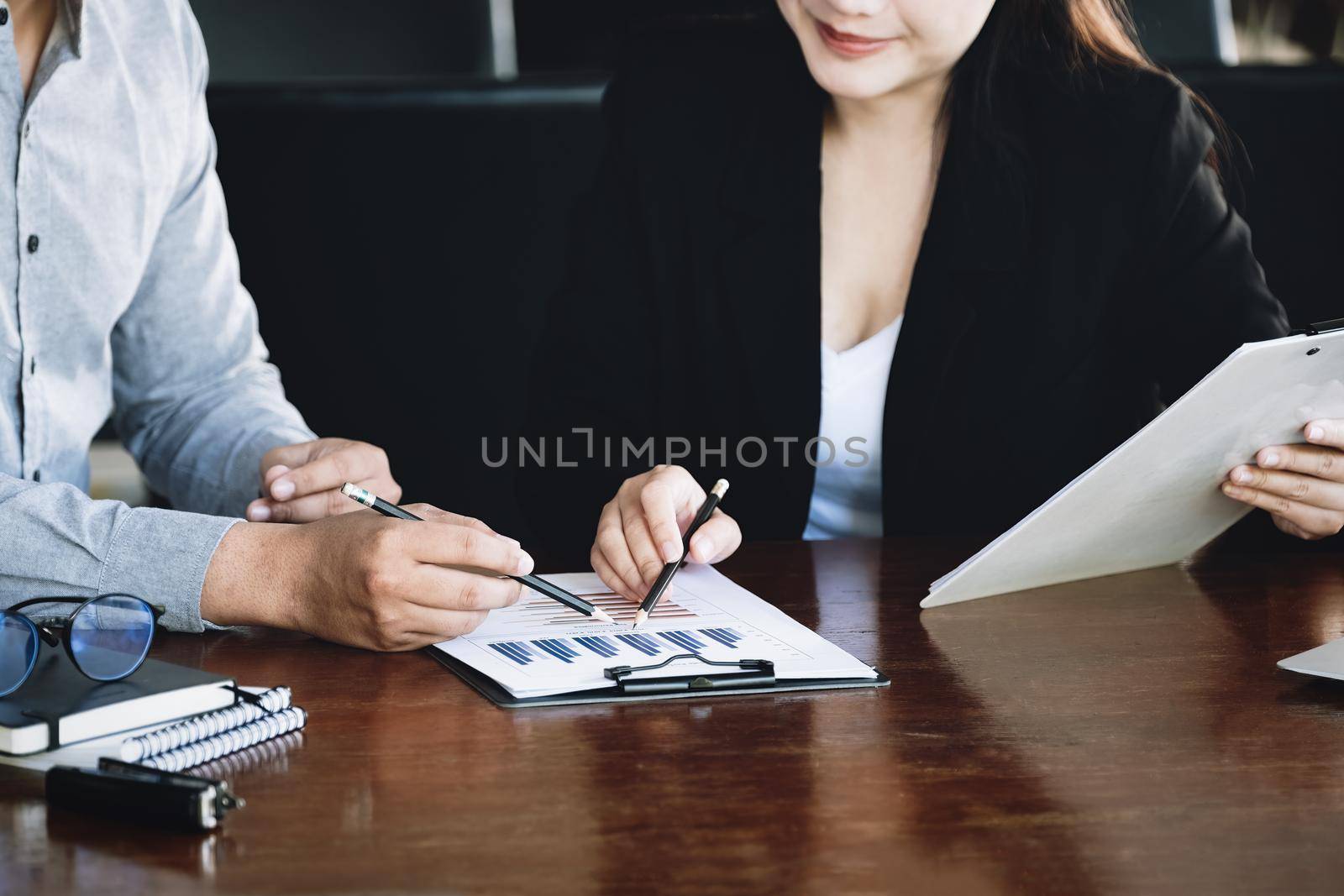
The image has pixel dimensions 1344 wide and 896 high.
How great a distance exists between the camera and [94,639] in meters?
0.80

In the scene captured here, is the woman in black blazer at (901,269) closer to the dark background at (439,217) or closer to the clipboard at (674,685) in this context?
the dark background at (439,217)

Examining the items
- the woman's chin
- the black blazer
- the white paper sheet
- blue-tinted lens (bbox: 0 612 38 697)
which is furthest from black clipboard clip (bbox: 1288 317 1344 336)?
blue-tinted lens (bbox: 0 612 38 697)

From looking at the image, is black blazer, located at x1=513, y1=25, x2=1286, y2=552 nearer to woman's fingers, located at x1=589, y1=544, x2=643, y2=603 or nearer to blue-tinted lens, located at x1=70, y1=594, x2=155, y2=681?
woman's fingers, located at x1=589, y1=544, x2=643, y2=603

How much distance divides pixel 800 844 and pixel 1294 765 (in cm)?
32

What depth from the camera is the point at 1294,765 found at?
796 mm

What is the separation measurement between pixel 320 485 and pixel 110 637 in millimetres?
436

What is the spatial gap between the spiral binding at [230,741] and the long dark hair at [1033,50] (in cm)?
126

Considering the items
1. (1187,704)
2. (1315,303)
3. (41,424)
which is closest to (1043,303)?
(1315,303)

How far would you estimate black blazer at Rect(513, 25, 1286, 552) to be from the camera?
1710 mm

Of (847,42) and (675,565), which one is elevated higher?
(847,42)

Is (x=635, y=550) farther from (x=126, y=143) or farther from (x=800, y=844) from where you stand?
(x=126, y=143)

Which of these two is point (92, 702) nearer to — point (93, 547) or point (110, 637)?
point (110, 637)

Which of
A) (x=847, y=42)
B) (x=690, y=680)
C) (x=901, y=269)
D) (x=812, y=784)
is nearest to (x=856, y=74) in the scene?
(x=847, y=42)

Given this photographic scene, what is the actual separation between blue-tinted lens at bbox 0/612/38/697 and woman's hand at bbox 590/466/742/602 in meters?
0.48
